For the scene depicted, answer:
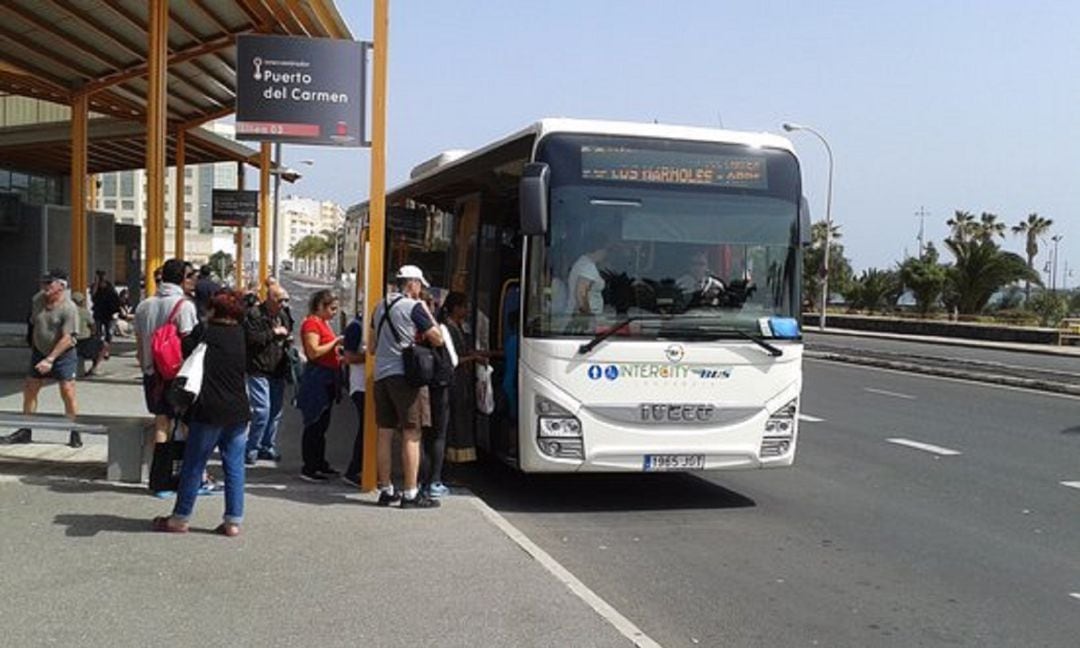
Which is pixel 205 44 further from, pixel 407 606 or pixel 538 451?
pixel 407 606

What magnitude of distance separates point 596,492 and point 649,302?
6.68ft

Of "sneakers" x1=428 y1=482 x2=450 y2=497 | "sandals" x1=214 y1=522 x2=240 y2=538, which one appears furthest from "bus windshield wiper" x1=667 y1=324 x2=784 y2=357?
"sandals" x1=214 y1=522 x2=240 y2=538

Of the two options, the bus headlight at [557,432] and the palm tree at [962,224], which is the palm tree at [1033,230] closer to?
the palm tree at [962,224]

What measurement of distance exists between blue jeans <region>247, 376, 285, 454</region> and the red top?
0.50m

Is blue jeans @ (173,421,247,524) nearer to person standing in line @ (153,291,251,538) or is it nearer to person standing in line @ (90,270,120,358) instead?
person standing in line @ (153,291,251,538)

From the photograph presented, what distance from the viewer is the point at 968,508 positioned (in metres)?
9.23

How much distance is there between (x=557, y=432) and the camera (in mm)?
8398

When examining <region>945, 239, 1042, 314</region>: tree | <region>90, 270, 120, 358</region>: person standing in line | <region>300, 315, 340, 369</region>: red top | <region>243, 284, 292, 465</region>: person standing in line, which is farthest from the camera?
<region>945, 239, 1042, 314</region>: tree

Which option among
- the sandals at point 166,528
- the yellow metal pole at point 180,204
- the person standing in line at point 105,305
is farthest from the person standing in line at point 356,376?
the yellow metal pole at point 180,204

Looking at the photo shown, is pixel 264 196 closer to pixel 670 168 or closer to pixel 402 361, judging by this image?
pixel 670 168

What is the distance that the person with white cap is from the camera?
805 centimetres

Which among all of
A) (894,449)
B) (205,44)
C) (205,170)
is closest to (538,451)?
(894,449)

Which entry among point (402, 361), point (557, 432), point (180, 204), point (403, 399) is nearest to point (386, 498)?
point (403, 399)

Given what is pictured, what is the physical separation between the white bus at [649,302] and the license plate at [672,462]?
1 centimetres
